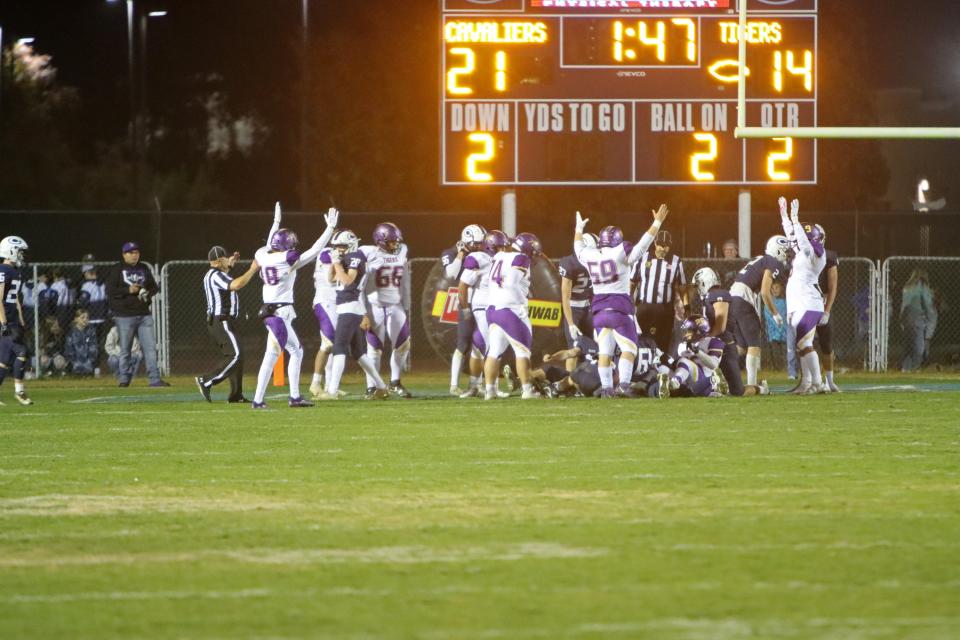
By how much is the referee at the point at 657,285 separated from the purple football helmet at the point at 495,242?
141 cm

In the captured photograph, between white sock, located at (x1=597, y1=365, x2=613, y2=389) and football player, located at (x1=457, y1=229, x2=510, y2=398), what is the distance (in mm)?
1217

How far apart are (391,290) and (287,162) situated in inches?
1336

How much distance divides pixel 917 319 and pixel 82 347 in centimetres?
1082

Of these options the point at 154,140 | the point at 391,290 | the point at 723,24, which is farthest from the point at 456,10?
the point at 154,140

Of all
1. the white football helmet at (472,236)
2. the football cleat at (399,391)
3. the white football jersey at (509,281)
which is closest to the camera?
the white football jersey at (509,281)

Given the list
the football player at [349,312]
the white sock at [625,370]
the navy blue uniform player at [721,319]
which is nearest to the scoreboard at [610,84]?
the football player at [349,312]

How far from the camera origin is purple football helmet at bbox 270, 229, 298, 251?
577 inches

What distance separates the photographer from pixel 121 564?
6941 mm

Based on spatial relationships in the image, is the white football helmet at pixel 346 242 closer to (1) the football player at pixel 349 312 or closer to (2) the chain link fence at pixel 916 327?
(1) the football player at pixel 349 312

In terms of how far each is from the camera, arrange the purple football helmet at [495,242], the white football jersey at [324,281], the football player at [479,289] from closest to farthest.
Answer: the purple football helmet at [495,242]
the football player at [479,289]
the white football jersey at [324,281]

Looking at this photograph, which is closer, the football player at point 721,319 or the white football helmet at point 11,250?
the white football helmet at point 11,250

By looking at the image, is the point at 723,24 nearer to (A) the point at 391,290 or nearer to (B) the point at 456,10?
(B) the point at 456,10

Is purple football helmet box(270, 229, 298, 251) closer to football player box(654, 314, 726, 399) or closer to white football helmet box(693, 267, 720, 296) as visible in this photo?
football player box(654, 314, 726, 399)

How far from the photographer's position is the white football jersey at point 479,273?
16484 millimetres
